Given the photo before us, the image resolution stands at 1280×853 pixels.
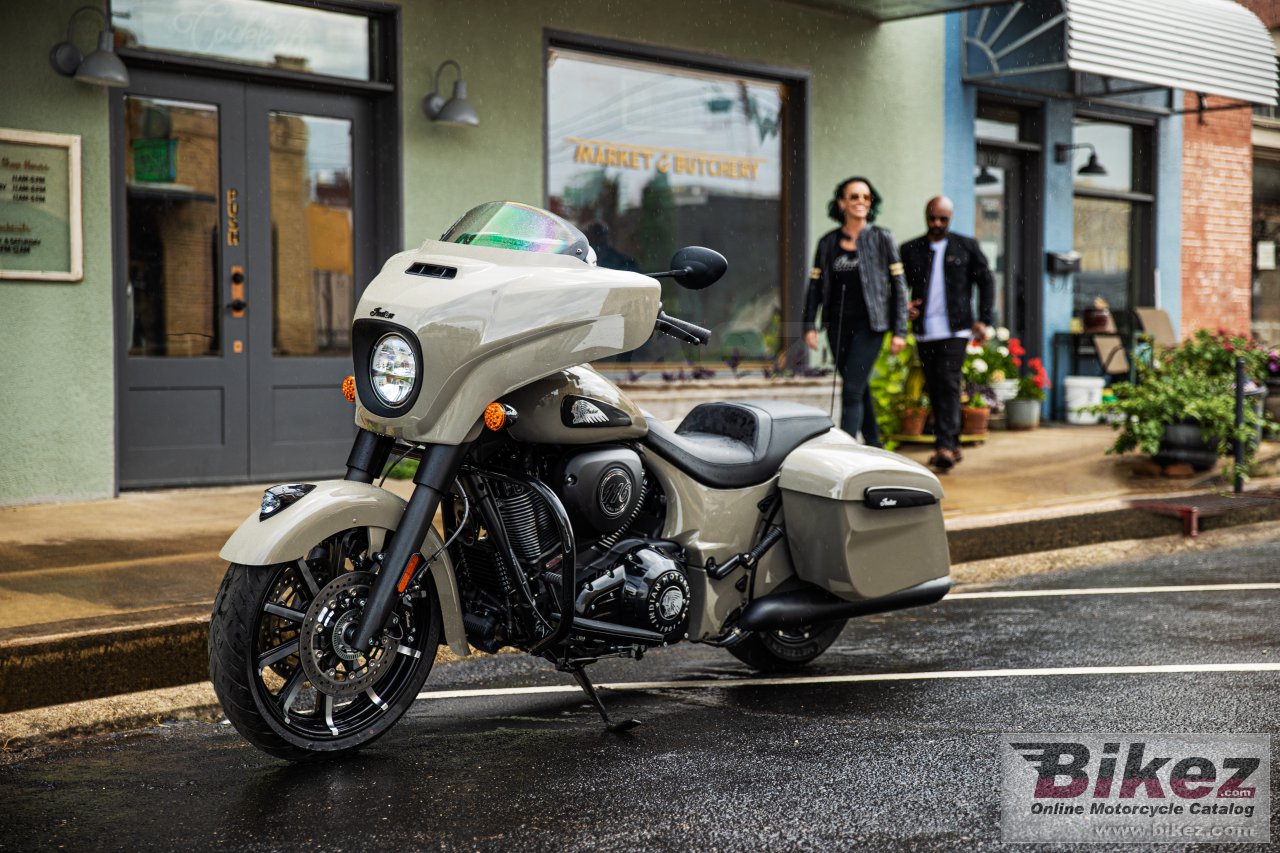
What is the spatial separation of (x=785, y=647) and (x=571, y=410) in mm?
1465

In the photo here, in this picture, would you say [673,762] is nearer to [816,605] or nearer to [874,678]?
[816,605]

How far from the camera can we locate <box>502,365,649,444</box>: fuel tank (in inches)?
159

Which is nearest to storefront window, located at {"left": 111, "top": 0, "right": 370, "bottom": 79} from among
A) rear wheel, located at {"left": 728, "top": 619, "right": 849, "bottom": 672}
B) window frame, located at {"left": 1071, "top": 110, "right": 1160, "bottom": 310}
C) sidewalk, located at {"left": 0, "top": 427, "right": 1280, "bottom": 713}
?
sidewalk, located at {"left": 0, "top": 427, "right": 1280, "bottom": 713}

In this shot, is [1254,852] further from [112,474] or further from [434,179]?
[434,179]

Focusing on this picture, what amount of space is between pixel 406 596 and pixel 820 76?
892 cm

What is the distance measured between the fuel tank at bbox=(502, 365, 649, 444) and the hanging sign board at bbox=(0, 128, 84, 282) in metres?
4.97

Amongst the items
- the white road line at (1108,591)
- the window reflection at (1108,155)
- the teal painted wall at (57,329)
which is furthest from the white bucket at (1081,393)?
the teal painted wall at (57,329)

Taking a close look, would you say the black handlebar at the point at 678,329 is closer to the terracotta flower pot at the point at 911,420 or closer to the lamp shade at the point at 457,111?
the lamp shade at the point at 457,111

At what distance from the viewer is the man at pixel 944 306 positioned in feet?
31.8

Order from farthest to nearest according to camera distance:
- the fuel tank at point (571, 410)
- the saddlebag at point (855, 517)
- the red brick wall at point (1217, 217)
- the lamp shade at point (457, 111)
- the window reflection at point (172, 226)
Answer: the red brick wall at point (1217, 217) → the lamp shade at point (457, 111) → the window reflection at point (172, 226) → the saddlebag at point (855, 517) → the fuel tank at point (571, 410)

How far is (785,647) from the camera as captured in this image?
16.7ft

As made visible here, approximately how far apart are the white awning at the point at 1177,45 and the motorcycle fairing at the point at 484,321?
910 cm

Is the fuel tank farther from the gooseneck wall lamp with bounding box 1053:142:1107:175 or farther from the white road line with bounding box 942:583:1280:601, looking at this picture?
the gooseneck wall lamp with bounding box 1053:142:1107:175

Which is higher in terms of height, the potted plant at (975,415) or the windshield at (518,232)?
the windshield at (518,232)
